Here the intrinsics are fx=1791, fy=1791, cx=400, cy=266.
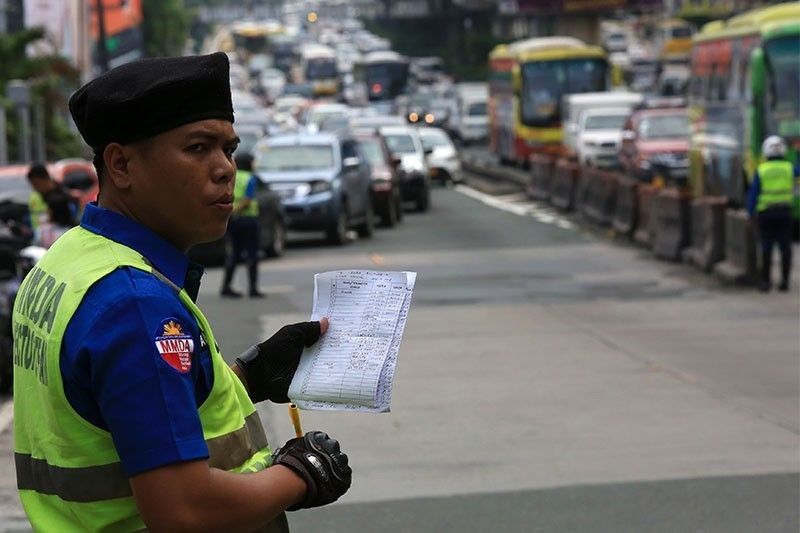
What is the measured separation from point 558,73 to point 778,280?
32.1m

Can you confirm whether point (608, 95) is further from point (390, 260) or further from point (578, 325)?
point (578, 325)

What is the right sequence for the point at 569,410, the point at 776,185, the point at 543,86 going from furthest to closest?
the point at 543,86 → the point at 776,185 → the point at 569,410

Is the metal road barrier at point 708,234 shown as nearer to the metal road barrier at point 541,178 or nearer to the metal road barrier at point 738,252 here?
the metal road barrier at point 738,252

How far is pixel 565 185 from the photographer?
3772 cm

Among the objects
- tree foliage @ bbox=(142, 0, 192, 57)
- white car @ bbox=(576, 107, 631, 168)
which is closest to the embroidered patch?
white car @ bbox=(576, 107, 631, 168)

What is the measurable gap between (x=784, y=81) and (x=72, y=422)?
26.8m

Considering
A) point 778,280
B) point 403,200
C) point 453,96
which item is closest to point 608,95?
point 403,200

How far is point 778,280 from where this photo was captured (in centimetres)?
2242

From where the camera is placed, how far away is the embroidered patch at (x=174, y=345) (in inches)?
115

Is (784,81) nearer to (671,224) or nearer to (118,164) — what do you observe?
(671,224)

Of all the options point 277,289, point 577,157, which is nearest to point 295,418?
point 277,289

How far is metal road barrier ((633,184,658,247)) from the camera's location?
27492 mm

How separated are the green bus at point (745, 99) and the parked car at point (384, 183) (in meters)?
5.71

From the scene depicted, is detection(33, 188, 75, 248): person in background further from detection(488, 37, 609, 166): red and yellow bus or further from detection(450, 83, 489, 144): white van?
detection(450, 83, 489, 144): white van
